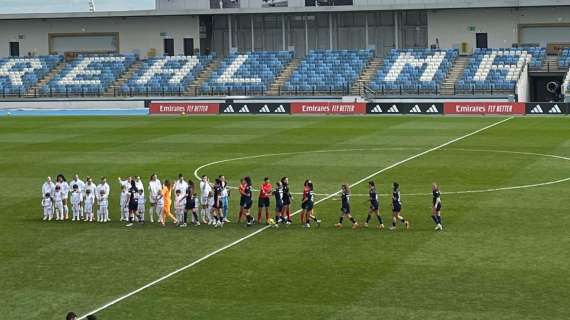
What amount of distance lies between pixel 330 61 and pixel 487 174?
49.0 meters

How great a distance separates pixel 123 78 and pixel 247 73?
464 inches

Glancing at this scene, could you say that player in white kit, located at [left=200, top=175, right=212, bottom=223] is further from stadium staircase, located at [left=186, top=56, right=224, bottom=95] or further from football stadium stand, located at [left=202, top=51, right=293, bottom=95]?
stadium staircase, located at [left=186, top=56, right=224, bottom=95]

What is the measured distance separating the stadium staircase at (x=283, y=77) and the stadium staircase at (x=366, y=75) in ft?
21.6

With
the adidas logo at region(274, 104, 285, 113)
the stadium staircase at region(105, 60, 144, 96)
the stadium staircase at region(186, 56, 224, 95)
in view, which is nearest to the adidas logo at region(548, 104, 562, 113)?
the adidas logo at region(274, 104, 285, 113)

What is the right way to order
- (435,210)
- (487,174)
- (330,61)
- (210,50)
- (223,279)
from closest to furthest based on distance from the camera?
1. (223,279)
2. (435,210)
3. (487,174)
4. (330,61)
5. (210,50)

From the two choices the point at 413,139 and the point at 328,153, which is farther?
the point at 413,139

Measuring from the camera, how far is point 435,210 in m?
33.7

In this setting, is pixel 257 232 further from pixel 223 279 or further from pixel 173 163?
pixel 173 163

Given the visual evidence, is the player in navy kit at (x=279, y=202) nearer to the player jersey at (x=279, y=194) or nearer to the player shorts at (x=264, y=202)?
the player jersey at (x=279, y=194)

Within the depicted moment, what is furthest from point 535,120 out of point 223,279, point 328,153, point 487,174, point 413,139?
point 223,279

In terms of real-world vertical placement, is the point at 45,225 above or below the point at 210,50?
below

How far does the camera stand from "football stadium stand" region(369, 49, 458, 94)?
282ft

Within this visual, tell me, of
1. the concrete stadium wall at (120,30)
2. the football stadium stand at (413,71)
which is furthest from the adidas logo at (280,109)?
the concrete stadium wall at (120,30)

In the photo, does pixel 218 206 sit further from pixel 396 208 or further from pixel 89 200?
pixel 396 208
